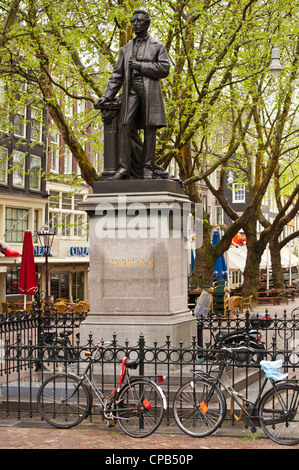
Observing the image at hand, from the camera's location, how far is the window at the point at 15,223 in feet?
131

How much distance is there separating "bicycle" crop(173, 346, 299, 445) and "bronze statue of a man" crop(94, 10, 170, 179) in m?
4.26

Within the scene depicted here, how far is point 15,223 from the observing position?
40562 mm

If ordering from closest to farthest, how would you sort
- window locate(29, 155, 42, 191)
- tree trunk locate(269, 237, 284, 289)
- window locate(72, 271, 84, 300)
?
window locate(29, 155, 42, 191) → tree trunk locate(269, 237, 284, 289) → window locate(72, 271, 84, 300)

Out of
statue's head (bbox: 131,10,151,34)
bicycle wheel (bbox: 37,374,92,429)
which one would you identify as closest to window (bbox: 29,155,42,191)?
statue's head (bbox: 131,10,151,34)

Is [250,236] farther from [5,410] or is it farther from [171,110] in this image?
[5,410]

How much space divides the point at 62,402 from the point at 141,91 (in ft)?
18.0

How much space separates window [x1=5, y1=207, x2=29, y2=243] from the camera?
131 ft

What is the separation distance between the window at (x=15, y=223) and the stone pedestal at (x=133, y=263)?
91.2 ft

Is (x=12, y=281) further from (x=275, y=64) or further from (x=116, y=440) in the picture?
(x=116, y=440)

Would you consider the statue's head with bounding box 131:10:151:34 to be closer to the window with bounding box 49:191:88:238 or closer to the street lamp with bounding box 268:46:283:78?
the street lamp with bounding box 268:46:283:78

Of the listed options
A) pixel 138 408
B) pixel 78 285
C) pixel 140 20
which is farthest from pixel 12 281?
pixel 138 408

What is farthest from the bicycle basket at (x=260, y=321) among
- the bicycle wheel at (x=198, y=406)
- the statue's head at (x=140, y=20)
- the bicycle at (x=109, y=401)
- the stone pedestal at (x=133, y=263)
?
the statue's head at (x=140, y=20)

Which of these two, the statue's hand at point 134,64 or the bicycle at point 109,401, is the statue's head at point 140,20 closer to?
the statue's hand at point 134,64

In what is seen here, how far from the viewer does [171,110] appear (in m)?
22.9
